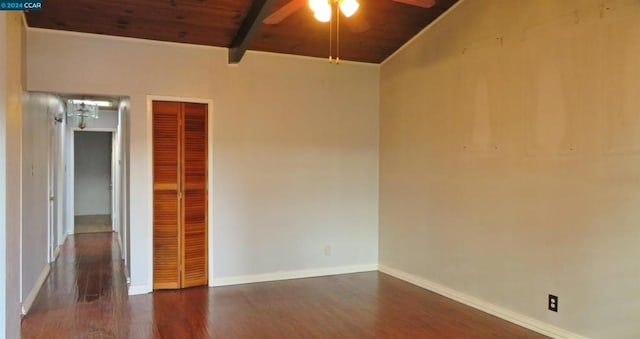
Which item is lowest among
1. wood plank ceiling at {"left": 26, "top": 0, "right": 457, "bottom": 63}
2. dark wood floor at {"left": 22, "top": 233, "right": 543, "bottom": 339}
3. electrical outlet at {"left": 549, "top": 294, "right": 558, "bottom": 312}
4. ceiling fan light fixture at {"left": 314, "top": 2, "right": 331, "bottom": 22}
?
dark wood floor at {"left": 22, "top": 233, "right": 543, "bottom": 339}

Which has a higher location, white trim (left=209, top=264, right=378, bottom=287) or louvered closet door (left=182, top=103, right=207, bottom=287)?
louvered closet door (left=182, top=103, right=207, bottom=287)

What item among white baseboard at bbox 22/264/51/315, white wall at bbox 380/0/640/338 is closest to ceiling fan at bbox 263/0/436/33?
white wall at bbox 380/0/640/338

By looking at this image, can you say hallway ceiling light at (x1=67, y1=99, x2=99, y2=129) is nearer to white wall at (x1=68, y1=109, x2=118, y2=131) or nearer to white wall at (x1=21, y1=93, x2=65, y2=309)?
white wall at (x1=68, y1=109, x2=118, y2=131)

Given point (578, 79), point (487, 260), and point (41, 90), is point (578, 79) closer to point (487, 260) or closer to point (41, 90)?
point (487, 260)

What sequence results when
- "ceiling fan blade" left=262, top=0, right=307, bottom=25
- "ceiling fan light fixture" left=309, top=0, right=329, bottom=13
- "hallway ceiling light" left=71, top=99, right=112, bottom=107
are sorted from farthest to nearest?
"hallway ceiling light" left=71, top=99, right=112, bottom=107
"ceiling fan blade" left=262, top=0, right=307, bottom=25
"ceiling fan light fixture" left=309, top=0, right=329, bottom=13

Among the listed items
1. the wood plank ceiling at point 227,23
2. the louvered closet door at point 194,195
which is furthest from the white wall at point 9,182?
the louvered closet door at point 194,195

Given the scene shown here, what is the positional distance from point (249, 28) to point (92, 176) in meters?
8.58

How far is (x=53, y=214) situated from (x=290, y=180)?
352cm

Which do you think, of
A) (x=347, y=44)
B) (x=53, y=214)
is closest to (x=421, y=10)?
(x=347, y=44)

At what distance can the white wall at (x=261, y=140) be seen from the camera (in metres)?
4.48

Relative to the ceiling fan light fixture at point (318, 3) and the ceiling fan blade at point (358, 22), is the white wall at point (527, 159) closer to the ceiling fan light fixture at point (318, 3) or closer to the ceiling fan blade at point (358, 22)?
the ceiling fan blade at point (358, 22)

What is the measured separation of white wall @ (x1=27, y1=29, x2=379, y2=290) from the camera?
4484 millimetres

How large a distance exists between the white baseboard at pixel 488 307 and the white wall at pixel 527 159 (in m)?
0.05

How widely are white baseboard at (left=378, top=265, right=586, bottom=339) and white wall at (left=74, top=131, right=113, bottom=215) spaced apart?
27.8 ft
